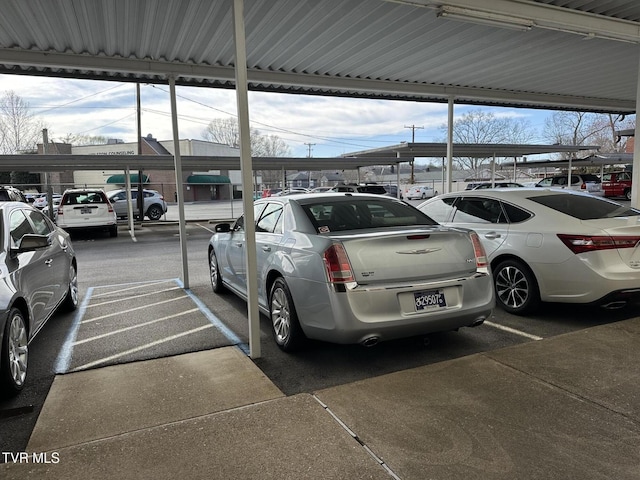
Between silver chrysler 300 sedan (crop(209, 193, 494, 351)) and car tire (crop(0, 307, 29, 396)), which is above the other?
silver chrysler 300 sedan (crop(209, 193, 494, 351))

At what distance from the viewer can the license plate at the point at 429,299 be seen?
149 inches

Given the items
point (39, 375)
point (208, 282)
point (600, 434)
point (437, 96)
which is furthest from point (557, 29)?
point (39, 375)

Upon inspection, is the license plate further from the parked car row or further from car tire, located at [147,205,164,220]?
car tire, located at [147,205,164,220]

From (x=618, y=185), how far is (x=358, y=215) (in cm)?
2805

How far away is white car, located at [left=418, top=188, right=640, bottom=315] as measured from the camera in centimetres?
466

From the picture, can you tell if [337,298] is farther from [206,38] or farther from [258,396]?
[206,38]

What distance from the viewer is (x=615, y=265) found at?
4.65 meters

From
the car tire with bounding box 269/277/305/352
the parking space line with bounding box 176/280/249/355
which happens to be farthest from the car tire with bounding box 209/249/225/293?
the car tire with bounding box 269/277/305/352

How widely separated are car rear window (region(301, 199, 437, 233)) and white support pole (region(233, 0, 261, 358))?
2.06 ft

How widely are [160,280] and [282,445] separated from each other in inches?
237

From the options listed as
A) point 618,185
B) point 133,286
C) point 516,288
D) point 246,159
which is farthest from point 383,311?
point 618,185

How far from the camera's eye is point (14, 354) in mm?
3584

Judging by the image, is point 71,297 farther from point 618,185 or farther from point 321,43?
point 618,185

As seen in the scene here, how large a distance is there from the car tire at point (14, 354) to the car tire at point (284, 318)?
2.13 meters
